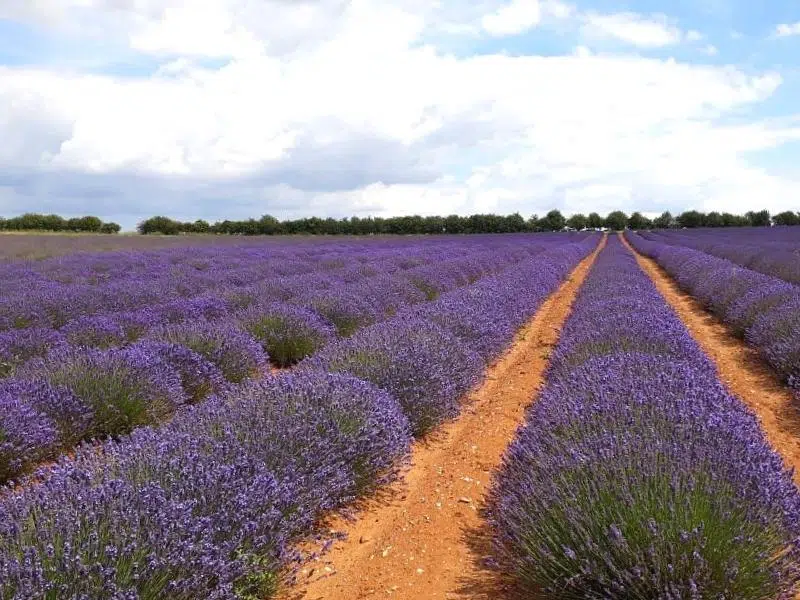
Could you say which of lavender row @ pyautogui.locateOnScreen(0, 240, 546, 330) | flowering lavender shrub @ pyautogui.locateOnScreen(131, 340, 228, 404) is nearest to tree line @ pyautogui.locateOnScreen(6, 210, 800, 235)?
lavender row @ pyautogui.locateOnScreen(0, 240, 546, 330)

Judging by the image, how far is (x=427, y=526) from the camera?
3.26m

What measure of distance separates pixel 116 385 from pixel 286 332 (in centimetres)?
268

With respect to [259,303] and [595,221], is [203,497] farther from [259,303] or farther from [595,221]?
[595,221]

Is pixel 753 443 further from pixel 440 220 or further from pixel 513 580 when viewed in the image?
pixel 440 220

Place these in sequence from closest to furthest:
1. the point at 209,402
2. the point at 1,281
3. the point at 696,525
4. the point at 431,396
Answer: the point at 696,525
the point at 209,402
the point at 431,396
the point at 1,281

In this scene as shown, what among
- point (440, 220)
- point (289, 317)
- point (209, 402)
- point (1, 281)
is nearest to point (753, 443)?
point (209, 402)

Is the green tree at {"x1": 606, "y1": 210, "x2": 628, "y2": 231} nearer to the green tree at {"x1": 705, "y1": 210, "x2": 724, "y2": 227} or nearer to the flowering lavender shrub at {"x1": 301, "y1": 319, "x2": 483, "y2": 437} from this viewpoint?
the green tree at {"x1": 705, "y1": 210, "x2": 724, "y2": 227}

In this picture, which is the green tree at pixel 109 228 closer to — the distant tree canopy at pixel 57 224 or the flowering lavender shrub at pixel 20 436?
the distant tree canopy at pixel 57 224

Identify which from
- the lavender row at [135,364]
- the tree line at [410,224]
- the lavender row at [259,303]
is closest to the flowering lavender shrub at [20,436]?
the lavender row at [135,364]

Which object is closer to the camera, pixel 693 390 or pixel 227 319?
pixel 693 390

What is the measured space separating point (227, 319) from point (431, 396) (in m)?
3.29

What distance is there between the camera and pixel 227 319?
698cm

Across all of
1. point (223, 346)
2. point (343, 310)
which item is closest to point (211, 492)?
point (223, 346)

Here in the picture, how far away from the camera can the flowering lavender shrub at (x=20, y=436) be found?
3500 mm
